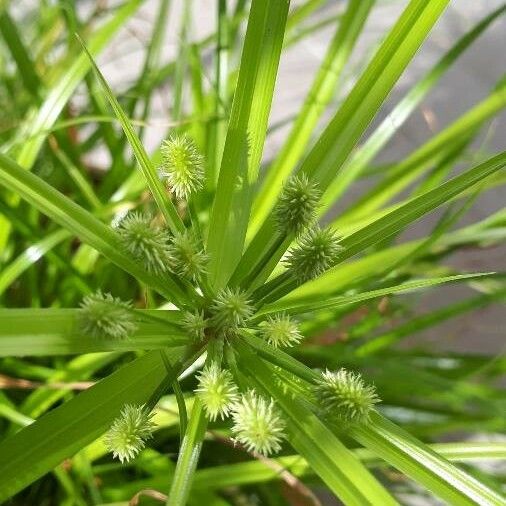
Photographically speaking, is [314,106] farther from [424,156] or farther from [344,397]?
[344,397]

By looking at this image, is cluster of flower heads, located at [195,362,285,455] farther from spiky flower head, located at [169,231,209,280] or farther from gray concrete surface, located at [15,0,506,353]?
gray concrete surface, located at [15,0,506,353]

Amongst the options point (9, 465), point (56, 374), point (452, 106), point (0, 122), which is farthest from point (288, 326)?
point (452, 106)

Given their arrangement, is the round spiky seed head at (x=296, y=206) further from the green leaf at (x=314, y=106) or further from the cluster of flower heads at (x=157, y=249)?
the green leaf at (x=314, y=106)

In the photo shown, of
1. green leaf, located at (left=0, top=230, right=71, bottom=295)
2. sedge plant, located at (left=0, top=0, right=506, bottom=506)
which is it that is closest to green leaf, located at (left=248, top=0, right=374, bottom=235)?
sedge plant, located at (left=0, top=0, right=506, bottom=506)

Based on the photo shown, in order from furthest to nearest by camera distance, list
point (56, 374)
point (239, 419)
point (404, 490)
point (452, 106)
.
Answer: point (452, 106), point (404, 490), point (56, 374), point (239, 419)

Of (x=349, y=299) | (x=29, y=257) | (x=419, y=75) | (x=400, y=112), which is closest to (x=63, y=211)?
(x=349, y=299)

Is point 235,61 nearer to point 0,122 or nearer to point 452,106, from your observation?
point 0,122
